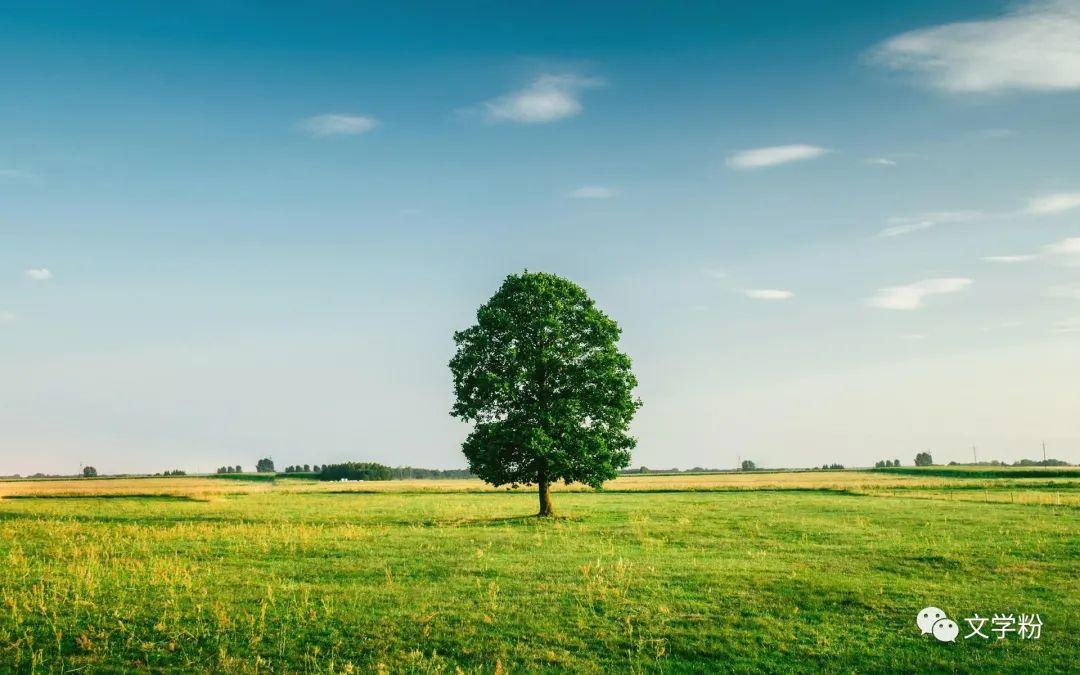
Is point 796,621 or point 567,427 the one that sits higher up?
point 567,427

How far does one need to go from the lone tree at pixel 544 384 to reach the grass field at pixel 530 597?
6721 mm

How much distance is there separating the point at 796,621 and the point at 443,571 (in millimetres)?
12483

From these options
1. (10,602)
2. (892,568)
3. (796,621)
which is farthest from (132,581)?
(892,568)

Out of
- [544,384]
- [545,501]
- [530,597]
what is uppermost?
[544,384]

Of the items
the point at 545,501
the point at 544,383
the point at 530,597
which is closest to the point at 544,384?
the point at 544,383

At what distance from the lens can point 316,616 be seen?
19734 millimetres

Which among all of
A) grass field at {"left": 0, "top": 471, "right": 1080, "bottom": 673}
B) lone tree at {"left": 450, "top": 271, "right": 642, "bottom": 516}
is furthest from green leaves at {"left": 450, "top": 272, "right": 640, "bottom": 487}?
grass field at {"left": 0, "top": 471, "right": 1080, "bottom": 673}

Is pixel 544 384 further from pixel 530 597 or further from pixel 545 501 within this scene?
pixel 530 597

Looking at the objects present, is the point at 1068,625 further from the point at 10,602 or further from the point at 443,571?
the point at 10,602

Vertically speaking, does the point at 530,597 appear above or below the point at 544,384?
below

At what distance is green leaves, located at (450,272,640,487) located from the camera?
1847 inches

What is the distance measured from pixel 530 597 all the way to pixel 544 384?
89.2 ft

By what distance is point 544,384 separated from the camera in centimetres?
4866

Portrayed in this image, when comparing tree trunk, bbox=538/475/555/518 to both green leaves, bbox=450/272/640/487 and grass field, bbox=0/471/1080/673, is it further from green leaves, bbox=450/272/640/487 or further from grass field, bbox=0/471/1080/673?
grass field, bbox=0/471/1080/673
